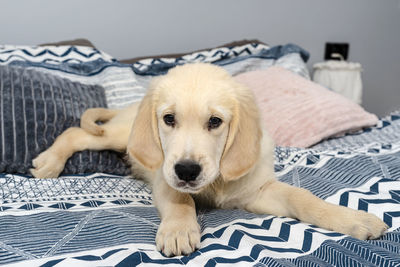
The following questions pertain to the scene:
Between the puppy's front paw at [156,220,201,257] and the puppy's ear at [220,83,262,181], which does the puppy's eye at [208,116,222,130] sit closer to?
the puppy's ear at [220,83,262,181]

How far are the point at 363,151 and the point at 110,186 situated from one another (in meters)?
1.18

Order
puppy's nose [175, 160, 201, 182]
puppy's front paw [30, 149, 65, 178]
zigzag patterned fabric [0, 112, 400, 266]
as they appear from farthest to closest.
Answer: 1. puppy's front paw [30, 149, 65, 178]
2. puppy's nose [175, 160, 201, 182]
3. zigzag patterned fabric [0, 112, 400, 266]

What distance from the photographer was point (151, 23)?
10.3 ft

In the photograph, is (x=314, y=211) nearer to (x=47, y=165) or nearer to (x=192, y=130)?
(x=192, y=130)

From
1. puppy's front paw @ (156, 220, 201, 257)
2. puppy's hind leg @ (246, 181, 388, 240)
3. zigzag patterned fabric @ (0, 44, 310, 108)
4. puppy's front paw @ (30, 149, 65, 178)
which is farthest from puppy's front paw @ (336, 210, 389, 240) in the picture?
zigzag patterned fabric @ (0, 44, 310, 108)

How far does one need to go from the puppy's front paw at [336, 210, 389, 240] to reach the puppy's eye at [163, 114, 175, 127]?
555mm

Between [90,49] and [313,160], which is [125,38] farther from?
[313,160]

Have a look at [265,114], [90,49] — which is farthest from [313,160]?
[90,49]

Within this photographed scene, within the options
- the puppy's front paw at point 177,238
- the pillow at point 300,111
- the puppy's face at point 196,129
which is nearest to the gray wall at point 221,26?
the pillow at point 300,111

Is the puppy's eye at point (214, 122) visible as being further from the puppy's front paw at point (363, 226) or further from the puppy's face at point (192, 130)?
the puppy's front paw at point (363, 226)

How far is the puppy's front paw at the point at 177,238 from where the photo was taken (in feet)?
3.03

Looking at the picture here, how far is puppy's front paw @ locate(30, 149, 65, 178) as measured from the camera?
5.15ft

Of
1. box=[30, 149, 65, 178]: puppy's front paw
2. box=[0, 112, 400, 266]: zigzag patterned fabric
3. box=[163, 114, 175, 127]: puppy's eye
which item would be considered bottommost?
box=[30, 149, 65, 178]: puppy's front paw

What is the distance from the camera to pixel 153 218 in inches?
46.8
